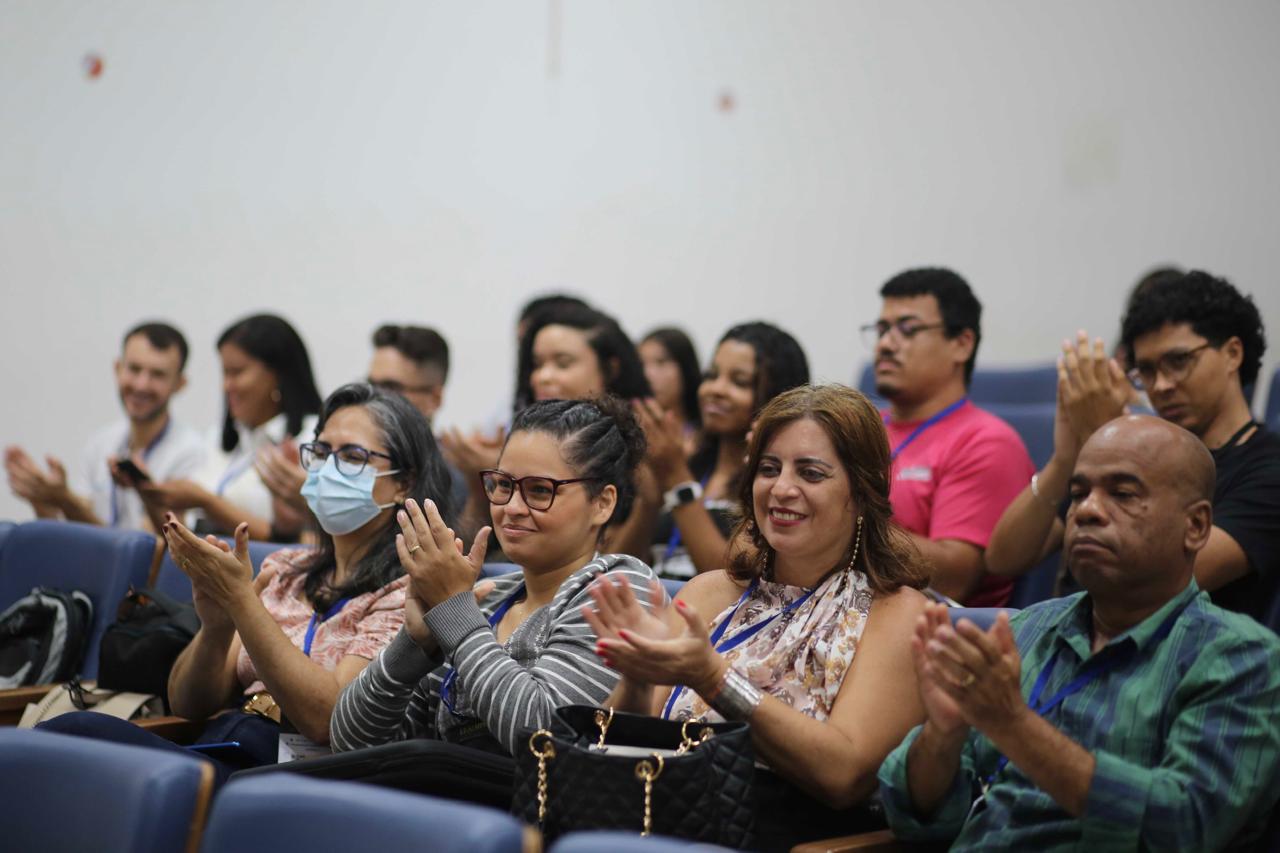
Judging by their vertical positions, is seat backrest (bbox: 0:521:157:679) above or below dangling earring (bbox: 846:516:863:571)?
below

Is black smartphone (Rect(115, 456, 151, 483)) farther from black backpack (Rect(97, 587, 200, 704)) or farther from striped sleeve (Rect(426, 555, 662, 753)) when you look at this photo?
striped sleeve (Rect(426, 555, 662, 753))

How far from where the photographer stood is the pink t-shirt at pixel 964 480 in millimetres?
3334

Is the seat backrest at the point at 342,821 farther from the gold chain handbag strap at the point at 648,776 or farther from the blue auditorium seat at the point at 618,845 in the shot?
the gold chain handbag strap at the point at 648,776

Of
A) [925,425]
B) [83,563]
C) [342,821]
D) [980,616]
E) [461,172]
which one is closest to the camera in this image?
[342,821]

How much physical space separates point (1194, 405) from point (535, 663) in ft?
5.00

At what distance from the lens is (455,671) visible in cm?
240

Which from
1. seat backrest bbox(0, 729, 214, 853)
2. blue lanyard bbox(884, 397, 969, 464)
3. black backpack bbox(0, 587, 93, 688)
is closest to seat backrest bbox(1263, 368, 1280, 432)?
blue lanyard bbox(884, 397, 969, 464)

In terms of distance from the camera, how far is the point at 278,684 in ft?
8.53

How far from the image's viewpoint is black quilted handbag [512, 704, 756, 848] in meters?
1.89

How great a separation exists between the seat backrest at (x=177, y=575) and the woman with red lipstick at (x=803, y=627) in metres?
1.33

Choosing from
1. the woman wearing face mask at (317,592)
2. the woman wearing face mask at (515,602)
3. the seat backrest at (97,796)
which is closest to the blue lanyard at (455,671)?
the woman wearing face mask at (515,602)

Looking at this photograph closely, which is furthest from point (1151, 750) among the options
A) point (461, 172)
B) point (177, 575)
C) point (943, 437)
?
point (461, 172)

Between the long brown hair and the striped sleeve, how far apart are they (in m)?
0.38

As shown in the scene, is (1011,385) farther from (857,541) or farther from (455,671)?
(455,671)
